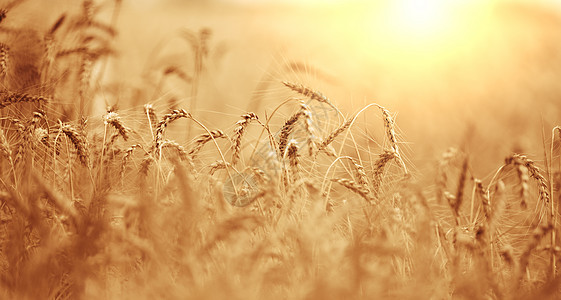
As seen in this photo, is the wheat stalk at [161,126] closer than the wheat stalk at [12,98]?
Yes

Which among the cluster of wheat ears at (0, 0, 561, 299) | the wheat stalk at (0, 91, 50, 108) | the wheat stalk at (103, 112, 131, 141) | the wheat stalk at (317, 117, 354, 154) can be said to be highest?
the wheat stalk at (0, 91, 50, 108)

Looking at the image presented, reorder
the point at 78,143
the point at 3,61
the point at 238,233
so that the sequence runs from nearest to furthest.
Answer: the point at 238,233, the point at 78,143, the point at 3,61

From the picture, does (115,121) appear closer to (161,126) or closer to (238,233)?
(161,126)

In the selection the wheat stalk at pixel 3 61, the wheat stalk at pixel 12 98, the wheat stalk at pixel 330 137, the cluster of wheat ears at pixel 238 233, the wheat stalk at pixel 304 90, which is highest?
the wheat stalk at pixel 3 61

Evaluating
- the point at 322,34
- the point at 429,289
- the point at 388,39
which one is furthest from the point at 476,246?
the point at 322,34

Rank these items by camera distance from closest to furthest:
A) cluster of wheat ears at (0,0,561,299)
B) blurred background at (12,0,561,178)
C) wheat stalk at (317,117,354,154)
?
cluster of wheat ears at (0,0,561,299) < wheat stalk at (317,117,354,154) < blurred background at (12,0,561,178)

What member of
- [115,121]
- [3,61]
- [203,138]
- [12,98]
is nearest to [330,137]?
[203,138]

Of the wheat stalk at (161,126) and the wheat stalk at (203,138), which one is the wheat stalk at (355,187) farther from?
the wheat stalk at (161,126)

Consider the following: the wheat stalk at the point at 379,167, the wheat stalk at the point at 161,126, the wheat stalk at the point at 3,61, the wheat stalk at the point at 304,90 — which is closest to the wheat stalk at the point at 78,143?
the wheat stalk at the point at 161,126

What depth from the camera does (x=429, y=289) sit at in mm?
1465

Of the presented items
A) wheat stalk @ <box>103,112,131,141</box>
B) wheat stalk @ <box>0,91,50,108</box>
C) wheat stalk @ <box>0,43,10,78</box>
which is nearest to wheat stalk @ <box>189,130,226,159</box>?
wheat stalk @ <box>103,112,131,141</box>

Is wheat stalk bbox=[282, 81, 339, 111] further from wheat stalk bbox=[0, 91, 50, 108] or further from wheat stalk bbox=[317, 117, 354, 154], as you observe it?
wheat stalk bbox=[0, 91, 50, 108]

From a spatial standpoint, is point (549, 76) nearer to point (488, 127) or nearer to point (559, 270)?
point (488, 127)

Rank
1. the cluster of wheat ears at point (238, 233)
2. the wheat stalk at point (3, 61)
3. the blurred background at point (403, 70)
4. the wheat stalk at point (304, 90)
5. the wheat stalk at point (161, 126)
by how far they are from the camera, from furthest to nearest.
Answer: the blurred background at point (403, 70)
the wheat stalk at point (3, 61)
the wheat stalk at point (304, 90)
the wheat stalk at point (161, 126)
the cluster of wheat ears at point (238, 233)
